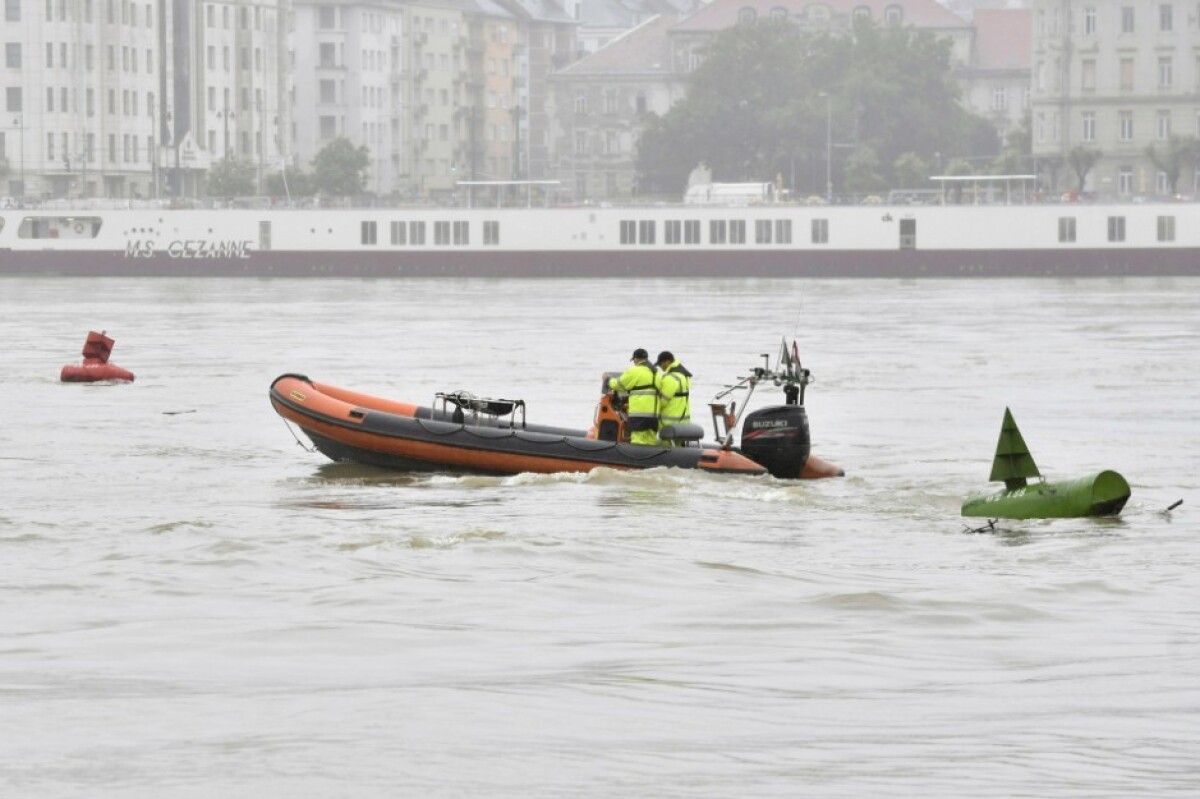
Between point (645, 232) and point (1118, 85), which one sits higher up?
point (1118, 85)

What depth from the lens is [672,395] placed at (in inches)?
1004

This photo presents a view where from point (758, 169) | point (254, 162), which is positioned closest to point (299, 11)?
point (254, 162)

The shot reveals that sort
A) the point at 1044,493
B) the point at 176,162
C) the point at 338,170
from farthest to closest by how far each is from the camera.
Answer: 1. the point at 338,170
2. the point at 176,162
3. the point at 1044,493

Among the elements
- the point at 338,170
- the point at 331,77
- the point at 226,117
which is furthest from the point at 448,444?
the point at 331,77

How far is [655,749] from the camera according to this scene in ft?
45.1

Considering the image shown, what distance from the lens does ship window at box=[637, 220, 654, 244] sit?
335 feet

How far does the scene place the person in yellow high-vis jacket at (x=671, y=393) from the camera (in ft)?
83.5

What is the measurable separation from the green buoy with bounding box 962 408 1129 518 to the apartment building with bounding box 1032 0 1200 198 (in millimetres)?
95251

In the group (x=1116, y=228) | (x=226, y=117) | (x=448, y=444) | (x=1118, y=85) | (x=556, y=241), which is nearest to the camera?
(x=448, y=444)

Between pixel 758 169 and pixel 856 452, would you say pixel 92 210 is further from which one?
pixel 856 452

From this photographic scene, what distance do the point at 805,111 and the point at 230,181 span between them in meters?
28.0

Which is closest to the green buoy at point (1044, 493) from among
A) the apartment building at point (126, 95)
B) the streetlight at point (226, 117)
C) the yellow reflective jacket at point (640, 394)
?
the yellow reflective jacket at point (640, 394)

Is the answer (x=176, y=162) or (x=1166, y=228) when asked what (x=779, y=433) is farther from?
(x=176, y=162)

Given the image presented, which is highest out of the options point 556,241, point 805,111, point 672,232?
point 805,111
